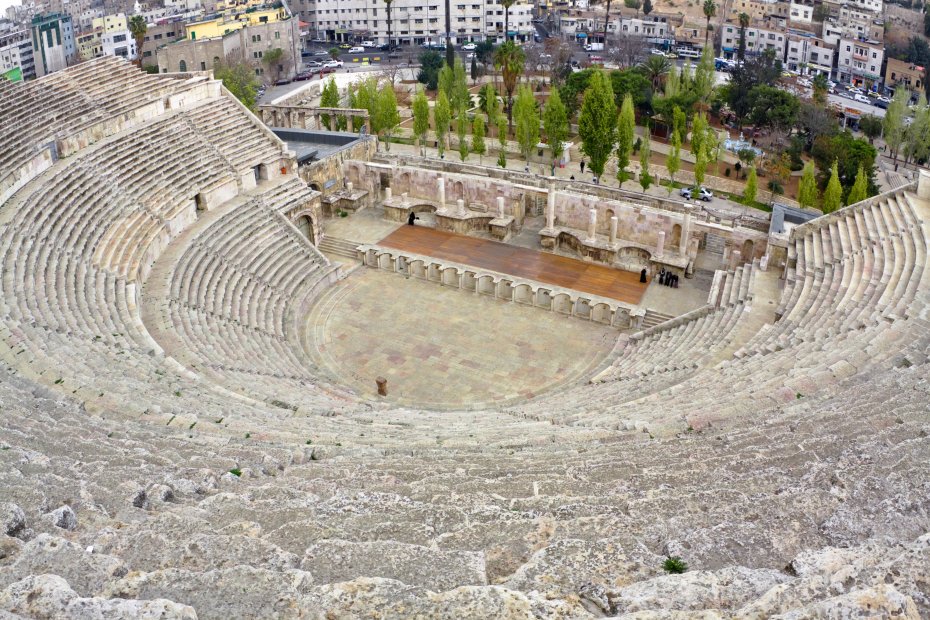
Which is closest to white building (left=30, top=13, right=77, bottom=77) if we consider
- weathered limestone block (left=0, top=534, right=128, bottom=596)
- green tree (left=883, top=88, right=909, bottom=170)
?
green tree (left=883, top=88, right=909, bottom=170)

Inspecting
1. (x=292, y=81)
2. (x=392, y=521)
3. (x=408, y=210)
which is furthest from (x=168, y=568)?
(x=292, y=81)

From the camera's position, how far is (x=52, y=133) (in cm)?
3275

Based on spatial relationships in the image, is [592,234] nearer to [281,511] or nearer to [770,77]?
[281,511]

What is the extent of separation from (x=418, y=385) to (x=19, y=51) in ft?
304

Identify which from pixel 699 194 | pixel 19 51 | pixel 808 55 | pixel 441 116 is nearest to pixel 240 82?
pixel 441 116

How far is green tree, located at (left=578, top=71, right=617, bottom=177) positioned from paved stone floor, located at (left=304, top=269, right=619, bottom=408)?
16.5 meters

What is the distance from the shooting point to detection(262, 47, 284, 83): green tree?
8938 cm

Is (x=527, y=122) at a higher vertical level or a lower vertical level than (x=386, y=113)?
lower

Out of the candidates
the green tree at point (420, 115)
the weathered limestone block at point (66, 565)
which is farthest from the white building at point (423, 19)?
the weathered limestone block at point (66, 565)

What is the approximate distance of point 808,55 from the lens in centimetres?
9662

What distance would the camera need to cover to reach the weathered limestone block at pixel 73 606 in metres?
8.25

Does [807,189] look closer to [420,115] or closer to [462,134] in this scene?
[462,134]

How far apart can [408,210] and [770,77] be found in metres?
50.8

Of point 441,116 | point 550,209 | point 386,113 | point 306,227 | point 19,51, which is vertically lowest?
point 306,227
